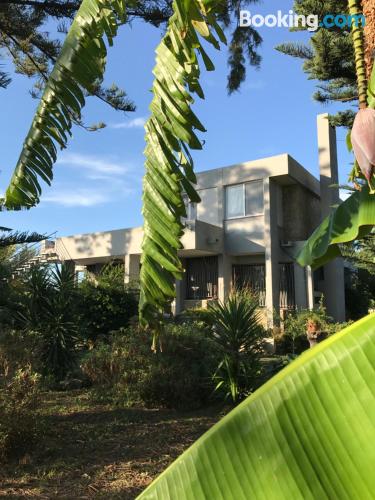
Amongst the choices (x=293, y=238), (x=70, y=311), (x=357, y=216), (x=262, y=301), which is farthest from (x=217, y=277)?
(x=357, y=216)

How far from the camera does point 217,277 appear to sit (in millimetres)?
20719

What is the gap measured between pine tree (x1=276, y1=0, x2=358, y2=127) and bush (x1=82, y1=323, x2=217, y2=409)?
5.49m

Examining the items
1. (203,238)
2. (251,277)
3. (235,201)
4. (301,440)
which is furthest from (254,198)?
(301,440)

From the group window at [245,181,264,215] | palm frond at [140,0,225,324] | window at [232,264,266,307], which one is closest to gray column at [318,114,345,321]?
window at [245,181,264,215]

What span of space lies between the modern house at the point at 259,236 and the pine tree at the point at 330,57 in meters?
8.23

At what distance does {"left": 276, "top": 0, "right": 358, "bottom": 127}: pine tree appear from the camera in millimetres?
8188

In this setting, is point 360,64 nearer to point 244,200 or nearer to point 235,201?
point 244,200

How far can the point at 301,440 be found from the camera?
45.1 inches

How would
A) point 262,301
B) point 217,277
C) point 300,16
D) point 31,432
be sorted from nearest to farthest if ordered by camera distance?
point 31,432 → point 300,16 → point 262,301 → point 217,277

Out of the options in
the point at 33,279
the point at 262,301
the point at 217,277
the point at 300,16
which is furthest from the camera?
the point at 217,277

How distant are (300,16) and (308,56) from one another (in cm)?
201

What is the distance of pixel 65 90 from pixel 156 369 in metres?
6.67

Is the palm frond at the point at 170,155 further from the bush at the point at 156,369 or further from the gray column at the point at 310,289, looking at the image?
the gray column at the point at 310,289

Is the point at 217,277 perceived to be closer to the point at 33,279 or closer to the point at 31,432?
the point at 33,279
